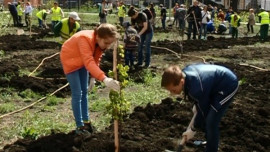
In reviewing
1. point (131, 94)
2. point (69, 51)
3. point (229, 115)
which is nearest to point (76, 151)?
point (69, 51)

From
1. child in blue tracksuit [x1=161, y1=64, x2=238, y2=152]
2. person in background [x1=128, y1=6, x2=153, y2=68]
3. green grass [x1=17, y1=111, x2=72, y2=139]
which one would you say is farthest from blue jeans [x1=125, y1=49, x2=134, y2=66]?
child in blue tracksuit [x1=161, y1=64, x2=238, y2=152]

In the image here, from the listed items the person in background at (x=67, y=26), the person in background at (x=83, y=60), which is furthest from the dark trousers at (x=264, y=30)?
the person in background at (x=83, y=60)

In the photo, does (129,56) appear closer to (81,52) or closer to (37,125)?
(37,125)

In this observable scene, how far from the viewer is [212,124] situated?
4398 millimetres

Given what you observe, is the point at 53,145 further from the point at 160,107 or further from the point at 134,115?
the point at 160,107

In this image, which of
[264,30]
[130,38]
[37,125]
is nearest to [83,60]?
[37,125]

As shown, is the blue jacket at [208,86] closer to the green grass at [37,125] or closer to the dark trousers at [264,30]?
the green grass at [37,125]

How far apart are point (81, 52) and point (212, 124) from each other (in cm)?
180

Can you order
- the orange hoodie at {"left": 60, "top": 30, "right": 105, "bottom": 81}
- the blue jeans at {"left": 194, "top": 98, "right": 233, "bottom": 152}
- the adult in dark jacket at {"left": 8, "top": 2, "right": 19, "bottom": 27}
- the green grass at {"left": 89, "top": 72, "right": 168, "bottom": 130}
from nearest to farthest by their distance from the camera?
the blue jeans at {"left": 194, "top": 98, "right": 233, "bottom": 152}, the orange hoodie at {"left": 60, "top": 30, "right": 105, "bottom": 81}, the green grass at {"left": 89, "top": 72, "right": 168, "bottom": 130}, the adult in dark jacket at {"left": 8, "top": 2, "right": 19, "bottom": 27}

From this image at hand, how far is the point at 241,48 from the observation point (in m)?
16.4

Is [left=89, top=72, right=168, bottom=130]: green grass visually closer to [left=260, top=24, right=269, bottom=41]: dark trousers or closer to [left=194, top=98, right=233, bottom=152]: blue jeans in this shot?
[left=194, top=98, right=233, bottom=152]: blue jeans

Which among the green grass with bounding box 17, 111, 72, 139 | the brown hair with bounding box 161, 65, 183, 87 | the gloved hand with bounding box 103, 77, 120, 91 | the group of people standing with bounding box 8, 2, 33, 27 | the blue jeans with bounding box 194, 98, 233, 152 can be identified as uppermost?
the group of people standing with bounding box 8, 2, 33, 27

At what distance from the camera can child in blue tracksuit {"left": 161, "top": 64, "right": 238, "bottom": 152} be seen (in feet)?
12.4

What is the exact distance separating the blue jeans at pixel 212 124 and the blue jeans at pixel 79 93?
171 cm
